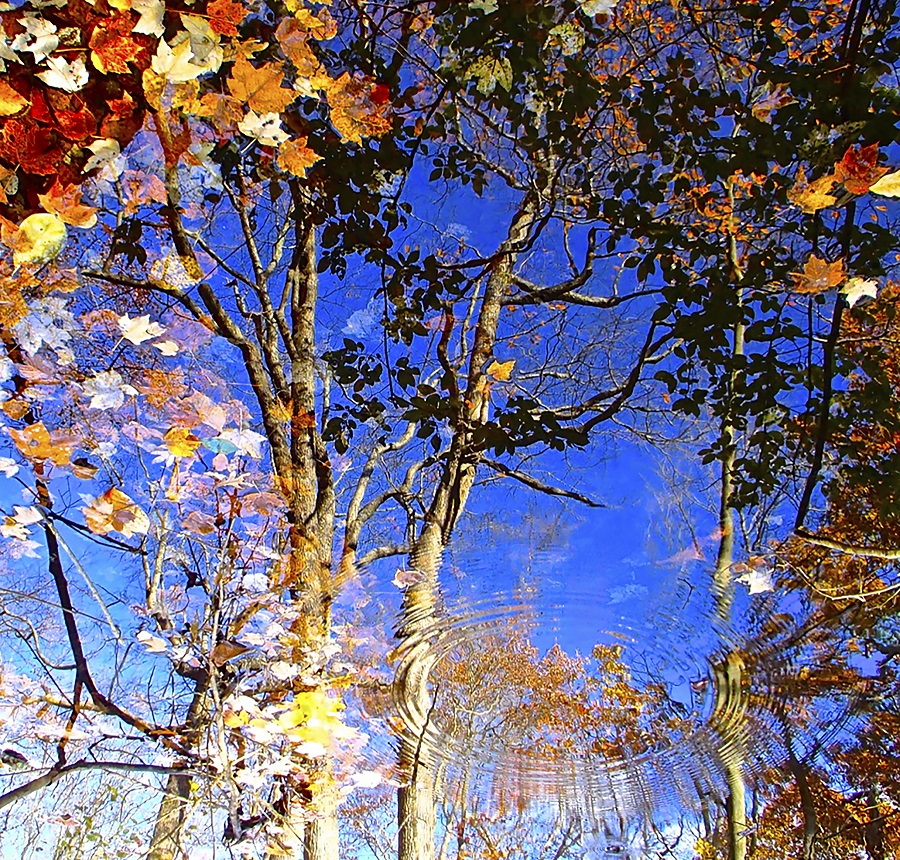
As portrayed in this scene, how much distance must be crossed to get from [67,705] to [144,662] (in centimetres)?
34

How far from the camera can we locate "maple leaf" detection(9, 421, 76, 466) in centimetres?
125

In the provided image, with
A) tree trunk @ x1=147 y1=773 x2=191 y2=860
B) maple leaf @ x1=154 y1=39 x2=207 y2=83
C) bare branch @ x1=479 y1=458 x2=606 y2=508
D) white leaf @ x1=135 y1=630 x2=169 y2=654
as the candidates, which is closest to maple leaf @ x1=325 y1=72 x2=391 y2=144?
maple leaf @ x1=154 y1=39 x2=207 y2=83

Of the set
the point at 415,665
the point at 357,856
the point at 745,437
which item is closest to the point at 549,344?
the point at 745,437

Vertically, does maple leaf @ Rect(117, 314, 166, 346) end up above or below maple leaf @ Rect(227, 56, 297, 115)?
below

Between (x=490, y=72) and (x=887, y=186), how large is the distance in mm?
1066

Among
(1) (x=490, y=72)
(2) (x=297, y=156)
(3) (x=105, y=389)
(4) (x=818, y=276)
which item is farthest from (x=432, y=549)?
(1) (x=490, y=72)

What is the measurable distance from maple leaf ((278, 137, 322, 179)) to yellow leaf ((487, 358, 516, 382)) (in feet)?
3.67

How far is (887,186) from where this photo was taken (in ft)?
4.22

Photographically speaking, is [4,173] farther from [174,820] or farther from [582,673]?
[582,673]

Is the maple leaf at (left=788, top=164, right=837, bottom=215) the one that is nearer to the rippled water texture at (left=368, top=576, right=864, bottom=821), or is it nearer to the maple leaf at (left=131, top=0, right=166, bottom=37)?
the rippled water texture at (left=368, top=576, right=864, bottom=821)

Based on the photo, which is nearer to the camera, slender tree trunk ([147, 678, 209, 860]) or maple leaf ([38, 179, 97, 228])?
maple leaf ([38, 179, 97, 228])

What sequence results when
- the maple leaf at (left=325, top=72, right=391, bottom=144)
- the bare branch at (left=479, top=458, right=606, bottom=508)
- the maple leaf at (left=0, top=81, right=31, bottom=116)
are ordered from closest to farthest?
the maple leaf at (left=0, top=81, right=31, bottom=116)
the maple leaf at (left=325, top=72, right=391, bottom=144)
the bare branch at (left=479, top=458, right=606, bottom=508)

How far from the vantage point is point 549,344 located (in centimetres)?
291

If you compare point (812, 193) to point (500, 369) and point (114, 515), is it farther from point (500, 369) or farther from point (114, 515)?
point (114, 515)
